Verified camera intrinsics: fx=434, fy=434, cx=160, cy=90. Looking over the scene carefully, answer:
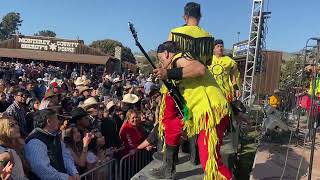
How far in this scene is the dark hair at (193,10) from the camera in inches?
173

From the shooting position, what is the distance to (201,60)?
423 centimetres

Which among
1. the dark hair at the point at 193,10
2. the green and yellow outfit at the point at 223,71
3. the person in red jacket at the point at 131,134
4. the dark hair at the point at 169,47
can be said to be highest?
the dark hair at the point at 193,10

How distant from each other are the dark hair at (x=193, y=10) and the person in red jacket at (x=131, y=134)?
2568 mm

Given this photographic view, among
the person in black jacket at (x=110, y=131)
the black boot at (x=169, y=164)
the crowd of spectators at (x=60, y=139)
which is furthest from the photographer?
the person in black jacket at (x=110, y=131)

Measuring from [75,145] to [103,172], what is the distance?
19.2 inches

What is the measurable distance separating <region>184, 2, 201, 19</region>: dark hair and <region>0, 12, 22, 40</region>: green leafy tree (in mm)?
120363

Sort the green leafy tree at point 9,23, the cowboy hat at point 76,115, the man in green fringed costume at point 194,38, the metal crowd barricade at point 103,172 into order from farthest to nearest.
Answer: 1. the green leafy tree at point 9,23
2. the cowboy hat at point 76,115
3. the metal crowd barricade at point 103,172
4. the man in green fringed costume at point 194,38

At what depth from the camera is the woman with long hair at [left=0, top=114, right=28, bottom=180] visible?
12.1 feet

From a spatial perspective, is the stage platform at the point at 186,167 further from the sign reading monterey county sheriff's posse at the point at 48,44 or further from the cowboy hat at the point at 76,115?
the sign reading monterey county sheriff's posse at the point at 48,44

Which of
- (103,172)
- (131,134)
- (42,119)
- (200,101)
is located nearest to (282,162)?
(131,134)

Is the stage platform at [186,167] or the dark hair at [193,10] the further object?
the stage platform at [186,167]

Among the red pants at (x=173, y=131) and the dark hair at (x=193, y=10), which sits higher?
the dark hair at (x=193, y=10)

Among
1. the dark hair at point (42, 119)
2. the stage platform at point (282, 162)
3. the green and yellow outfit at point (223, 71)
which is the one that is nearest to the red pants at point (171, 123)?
the dark hair at point (42, 119)

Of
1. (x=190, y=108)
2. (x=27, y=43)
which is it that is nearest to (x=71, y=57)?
(x=27, y=43)
